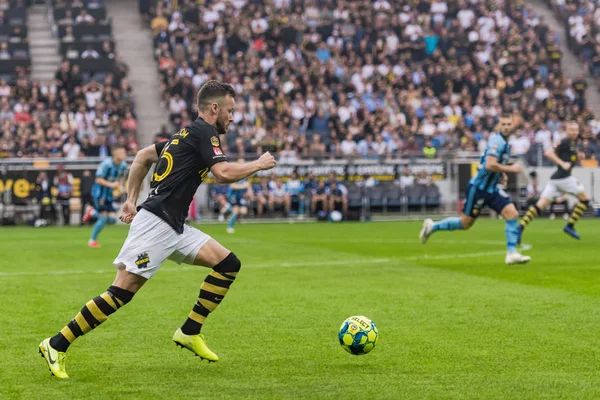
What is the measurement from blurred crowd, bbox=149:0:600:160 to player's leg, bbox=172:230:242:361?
90.9ft

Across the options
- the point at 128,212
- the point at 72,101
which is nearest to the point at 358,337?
the point at 128,212

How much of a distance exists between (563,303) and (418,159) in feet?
83.6

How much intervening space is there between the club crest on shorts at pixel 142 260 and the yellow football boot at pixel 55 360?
34.3 inches

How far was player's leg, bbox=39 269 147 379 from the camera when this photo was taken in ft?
24.7

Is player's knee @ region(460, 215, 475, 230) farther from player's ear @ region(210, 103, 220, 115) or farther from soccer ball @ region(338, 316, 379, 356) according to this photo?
player's ear @ region(210, 103, 220, 115)

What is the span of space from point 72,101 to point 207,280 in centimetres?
3078

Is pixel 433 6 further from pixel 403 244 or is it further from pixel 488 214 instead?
pixel 403 244

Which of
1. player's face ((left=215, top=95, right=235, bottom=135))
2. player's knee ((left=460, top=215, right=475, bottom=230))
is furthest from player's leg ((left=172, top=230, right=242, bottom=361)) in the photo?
player's knee ((left=460, top=215, right=475, bottom=230))

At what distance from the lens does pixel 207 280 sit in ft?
27.2

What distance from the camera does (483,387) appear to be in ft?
22.7

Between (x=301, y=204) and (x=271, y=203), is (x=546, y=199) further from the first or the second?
(x=271, y=203)

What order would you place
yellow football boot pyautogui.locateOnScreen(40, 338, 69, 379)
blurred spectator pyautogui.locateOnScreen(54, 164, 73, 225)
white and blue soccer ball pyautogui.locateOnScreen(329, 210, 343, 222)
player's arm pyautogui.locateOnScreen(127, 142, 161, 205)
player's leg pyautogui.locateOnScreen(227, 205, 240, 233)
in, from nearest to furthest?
yellow football boot pyautogui.locateOnScreen(40, 338, 69, 379) < player's arm pyautogui.locateOnScreen(127, 142, 161, 205) < player's leg pyautogui.locateOnScreen(227, 205, 240, 233) < blurred spectator pyautogui.locateOnScreen(54, 164, 73, 225) < white and blue soccer ball pyautogui.locateOnScreen(329, 210, 343, 222)

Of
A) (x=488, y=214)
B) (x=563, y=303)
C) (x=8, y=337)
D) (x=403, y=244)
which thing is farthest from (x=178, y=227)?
(x=488, y=214)

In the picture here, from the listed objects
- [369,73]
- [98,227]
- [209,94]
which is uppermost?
[369,73]
